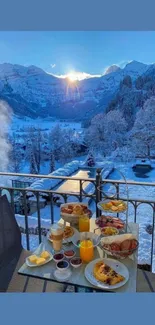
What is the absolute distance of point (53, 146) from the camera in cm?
1362

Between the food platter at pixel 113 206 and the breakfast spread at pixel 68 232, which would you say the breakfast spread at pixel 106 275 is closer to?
the breakfast spread at pixel 68 232

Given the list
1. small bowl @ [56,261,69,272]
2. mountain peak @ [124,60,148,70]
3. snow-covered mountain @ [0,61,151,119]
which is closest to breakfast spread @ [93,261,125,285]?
small bowl @ [56,261,69,272]

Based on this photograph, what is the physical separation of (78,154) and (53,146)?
161cm

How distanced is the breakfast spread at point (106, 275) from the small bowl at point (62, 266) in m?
0.13

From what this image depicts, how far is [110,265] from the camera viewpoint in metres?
1.04

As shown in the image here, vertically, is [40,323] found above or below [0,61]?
below

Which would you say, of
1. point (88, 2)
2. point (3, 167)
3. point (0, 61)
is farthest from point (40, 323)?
point (3, 167)

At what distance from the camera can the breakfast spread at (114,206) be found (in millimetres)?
1380

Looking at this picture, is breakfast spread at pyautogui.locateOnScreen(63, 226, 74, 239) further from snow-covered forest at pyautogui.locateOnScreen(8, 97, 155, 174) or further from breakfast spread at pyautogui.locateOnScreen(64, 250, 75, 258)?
snow-covered forest at pyautogui.locateOnScreen(8, 97, 155, 174)

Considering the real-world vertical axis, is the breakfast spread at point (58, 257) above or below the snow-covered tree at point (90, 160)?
above

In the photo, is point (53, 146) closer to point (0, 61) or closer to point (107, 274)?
point (0, 61)

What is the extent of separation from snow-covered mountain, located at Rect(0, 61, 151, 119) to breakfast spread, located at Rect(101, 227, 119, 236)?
985 cm

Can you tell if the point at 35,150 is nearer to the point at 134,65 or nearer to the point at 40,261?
the point at 134,65

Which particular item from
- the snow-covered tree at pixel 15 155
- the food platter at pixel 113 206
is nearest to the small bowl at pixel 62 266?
the food platter at pixel 113 206
